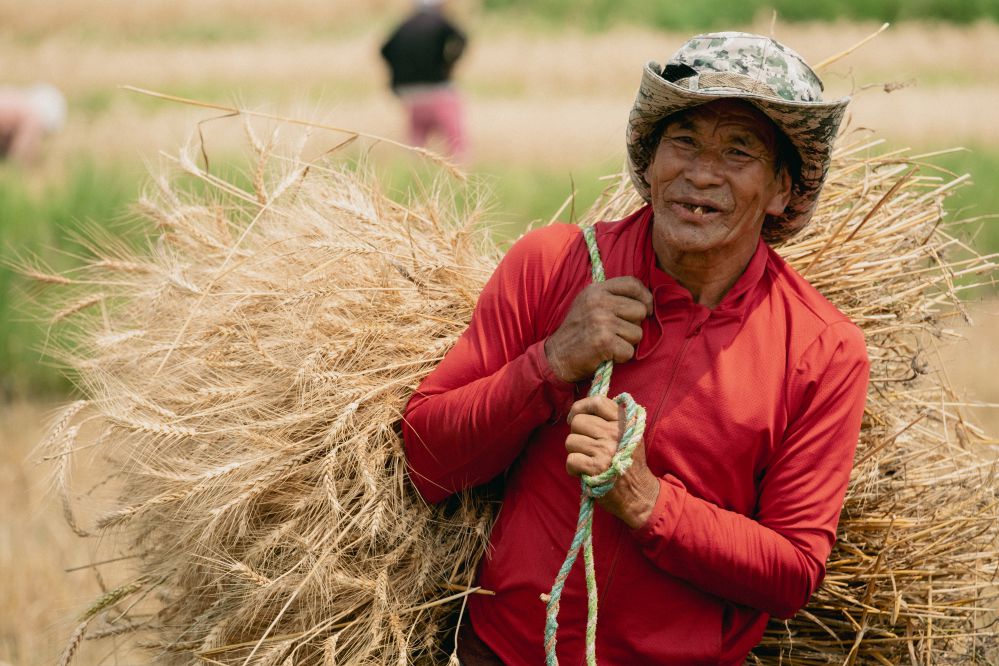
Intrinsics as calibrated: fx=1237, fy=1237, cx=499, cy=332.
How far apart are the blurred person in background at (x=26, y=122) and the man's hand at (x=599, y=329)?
10.8 meters

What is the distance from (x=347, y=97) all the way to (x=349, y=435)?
13785 millimetres

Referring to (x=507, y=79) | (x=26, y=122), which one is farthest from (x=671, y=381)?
(x=507, y=79)

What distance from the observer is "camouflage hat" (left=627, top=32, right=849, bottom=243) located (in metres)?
2.50

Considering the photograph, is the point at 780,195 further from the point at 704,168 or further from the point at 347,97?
the point at 347,97

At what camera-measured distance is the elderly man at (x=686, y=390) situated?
2531 millimetres

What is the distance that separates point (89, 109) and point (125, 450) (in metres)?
13.0

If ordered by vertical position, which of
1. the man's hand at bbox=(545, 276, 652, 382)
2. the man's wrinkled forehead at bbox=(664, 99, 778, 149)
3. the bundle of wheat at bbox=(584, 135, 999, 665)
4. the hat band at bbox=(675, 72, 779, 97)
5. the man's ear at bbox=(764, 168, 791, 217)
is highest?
the hat band at bbox=(675, 72, 779, 97)

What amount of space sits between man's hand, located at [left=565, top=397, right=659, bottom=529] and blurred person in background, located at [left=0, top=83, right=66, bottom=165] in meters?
11.0

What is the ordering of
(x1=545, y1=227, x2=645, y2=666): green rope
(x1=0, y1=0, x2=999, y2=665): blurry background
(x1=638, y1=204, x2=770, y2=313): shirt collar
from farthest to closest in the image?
(x1=0, y1=0, x2=999, y2=665): blurry background < (x1=638, y1=204, x2=770, y2=313): shirt collar < (x1=545, y1=227, x2=645, y2=666): green rope

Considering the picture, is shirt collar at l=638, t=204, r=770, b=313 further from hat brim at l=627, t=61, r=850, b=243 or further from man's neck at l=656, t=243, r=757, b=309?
hat brim at l=627, t=61, r=850, b=243

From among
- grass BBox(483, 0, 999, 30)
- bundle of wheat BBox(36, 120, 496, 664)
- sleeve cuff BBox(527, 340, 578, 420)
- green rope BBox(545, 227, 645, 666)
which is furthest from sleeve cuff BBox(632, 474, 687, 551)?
grass BBox(483, 0, 999, 30)

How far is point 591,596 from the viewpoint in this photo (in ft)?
8.19

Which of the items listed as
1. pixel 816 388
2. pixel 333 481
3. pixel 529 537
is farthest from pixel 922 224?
pixel 333 481

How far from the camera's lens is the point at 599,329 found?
2.54 metres
